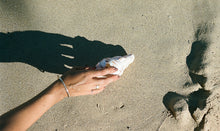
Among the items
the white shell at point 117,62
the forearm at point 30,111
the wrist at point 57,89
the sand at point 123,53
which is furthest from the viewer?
the sand at point 123,53

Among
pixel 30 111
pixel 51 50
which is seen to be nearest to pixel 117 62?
pixel 51 50

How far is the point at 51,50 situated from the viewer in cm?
214

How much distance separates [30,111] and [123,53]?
3.94 feet

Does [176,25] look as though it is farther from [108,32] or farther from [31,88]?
[31,88]

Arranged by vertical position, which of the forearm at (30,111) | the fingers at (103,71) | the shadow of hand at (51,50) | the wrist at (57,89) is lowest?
the forearm at (30,111)

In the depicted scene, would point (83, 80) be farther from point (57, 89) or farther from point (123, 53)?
point (123, 53)

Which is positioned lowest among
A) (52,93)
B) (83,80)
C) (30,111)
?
(30,111)

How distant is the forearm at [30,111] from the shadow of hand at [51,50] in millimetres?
484

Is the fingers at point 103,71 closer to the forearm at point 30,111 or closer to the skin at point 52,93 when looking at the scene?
the skin at point 52,93

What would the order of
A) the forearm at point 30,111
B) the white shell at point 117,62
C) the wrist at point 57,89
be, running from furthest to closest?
the white shell at point 117,62 → the wrist at point 57,89 → the forearm at point 30,111

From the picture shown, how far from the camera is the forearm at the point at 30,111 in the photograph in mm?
1504

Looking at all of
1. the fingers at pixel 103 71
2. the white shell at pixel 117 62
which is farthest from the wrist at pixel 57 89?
the white shell at pixel 117 62

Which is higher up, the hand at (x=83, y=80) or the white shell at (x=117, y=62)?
the white shell at (x=117, y=62)

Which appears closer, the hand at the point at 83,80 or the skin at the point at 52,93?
the skin at the point at 52,93
